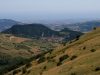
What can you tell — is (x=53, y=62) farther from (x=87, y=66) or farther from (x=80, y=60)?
(x=87, y=66)

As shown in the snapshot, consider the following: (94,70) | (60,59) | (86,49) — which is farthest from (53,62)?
(94,70)

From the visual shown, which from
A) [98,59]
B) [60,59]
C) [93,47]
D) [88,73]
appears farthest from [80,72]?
[60,59]

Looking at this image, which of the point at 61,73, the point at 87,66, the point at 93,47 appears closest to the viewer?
the point at 87,66

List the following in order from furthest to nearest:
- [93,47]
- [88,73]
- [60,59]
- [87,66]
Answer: [60,59], [93,47], [87,66], [88,73]

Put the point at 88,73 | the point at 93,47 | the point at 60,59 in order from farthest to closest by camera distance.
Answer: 1. the point at 60,59
2. the point at 93,47
3. the point at 88,73

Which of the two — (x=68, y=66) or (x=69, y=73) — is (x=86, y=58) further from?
(x=69, y=73)

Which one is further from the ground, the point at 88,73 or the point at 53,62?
the point at 88,73

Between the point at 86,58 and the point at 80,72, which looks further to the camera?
the point at 86,58

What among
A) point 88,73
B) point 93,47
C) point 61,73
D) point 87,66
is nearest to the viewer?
point 88,73

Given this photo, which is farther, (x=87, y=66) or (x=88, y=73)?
(x=87, y=66)
